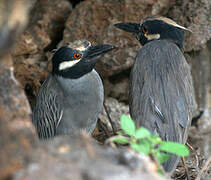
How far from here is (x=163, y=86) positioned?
2.93 meters

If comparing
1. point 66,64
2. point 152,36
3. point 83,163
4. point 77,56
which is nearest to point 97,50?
point 77,56

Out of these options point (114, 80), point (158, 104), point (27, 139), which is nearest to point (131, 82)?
point (158, 104)

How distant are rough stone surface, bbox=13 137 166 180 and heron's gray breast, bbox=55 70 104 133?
5.33 feet

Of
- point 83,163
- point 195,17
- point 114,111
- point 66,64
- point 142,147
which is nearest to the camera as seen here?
point 83,163

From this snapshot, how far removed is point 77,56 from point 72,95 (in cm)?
37

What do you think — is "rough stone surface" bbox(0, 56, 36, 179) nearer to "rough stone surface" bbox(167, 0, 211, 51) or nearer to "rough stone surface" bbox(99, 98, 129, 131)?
"rough stone surface" bbox(99, 98, 129, 131)

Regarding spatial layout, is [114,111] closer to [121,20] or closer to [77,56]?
[121,20]

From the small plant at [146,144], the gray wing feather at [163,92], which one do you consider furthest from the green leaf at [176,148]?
the gray wing feather at [163,92]

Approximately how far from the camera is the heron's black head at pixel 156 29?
3291mm

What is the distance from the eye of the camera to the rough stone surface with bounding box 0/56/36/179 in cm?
138

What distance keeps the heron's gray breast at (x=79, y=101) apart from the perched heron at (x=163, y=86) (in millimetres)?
366

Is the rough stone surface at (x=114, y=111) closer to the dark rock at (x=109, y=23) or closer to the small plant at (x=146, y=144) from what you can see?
the dark rock at (x=109, y=23)

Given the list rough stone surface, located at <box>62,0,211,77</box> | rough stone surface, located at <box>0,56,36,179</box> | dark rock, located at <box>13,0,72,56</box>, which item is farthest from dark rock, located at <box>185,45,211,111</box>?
rough stone surface, located at <box>0,56,36,179</box>

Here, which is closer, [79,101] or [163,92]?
[163,92]
